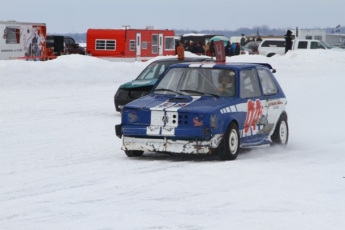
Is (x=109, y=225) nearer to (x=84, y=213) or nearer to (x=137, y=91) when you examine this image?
(x=84, y=213)

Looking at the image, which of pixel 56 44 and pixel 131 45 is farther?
pixel 56 44

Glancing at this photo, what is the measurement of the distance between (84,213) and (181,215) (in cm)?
90

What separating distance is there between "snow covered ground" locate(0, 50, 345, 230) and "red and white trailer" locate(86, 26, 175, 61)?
3117cm

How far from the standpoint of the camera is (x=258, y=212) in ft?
29.1

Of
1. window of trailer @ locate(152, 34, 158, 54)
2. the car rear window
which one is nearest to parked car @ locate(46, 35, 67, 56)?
window of trailer @ locate(152, 34, 158, 54)

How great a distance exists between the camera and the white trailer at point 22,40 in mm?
45219

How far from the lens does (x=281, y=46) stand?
6041 cm

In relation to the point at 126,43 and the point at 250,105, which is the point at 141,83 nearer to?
the point at 250,105

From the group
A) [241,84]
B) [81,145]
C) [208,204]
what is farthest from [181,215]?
[81,145]

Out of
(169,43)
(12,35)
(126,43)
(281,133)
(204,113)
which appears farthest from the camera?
(169,43)

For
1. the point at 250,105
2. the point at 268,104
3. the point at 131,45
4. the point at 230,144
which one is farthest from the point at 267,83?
the point at 131,45

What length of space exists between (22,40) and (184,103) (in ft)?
114

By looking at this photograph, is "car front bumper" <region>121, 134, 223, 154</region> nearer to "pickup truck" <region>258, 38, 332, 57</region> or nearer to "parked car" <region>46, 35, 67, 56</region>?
"parked car" <region>46, 35, 67, 56</region>

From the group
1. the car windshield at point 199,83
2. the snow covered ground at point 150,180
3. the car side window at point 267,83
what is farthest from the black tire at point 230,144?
the car side window at point 267,83
